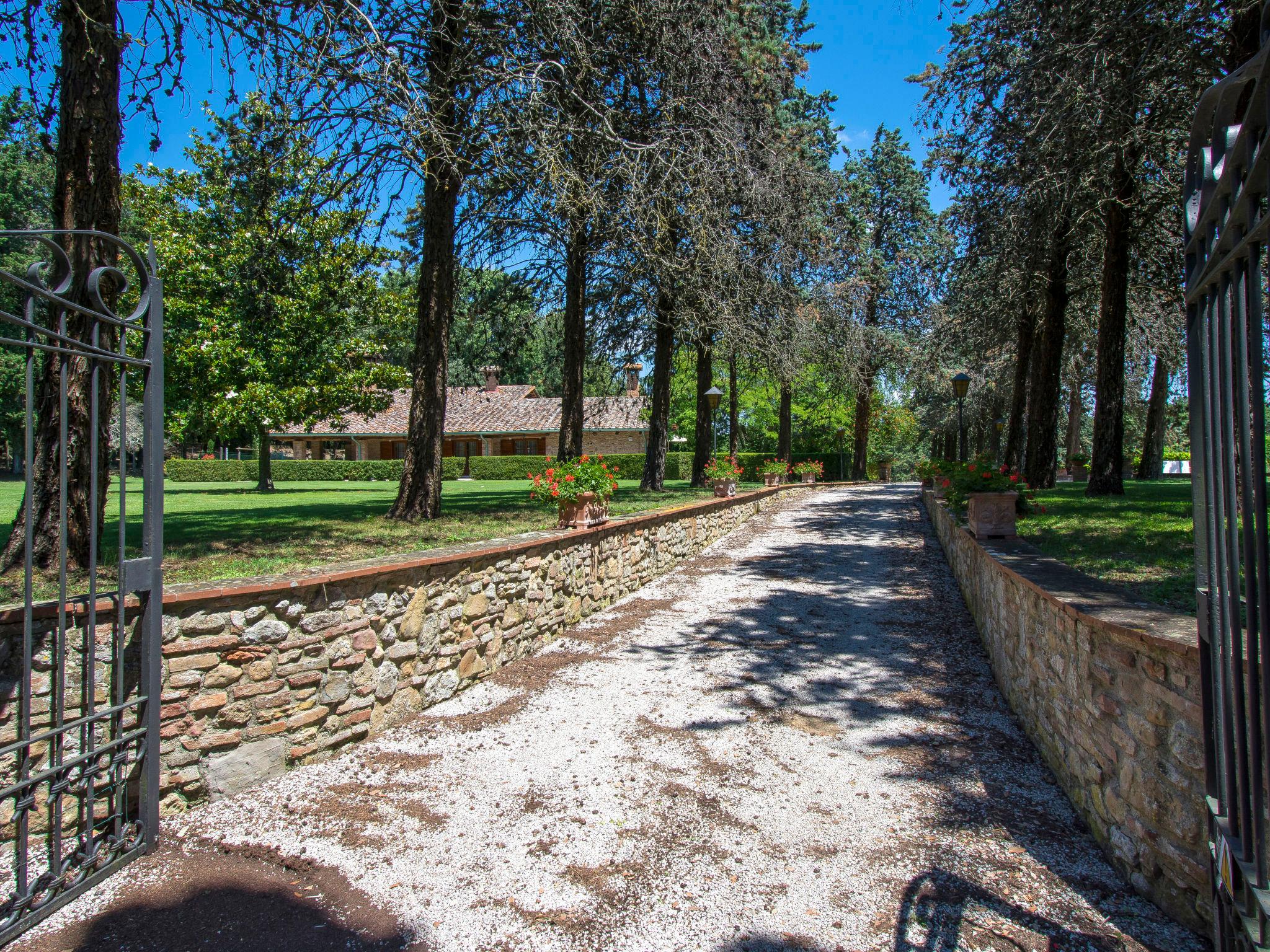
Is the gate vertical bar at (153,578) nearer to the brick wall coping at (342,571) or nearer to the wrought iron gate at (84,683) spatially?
the wrought iron gate at (84,683)

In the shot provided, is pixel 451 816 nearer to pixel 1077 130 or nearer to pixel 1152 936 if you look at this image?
pixel 1152 936

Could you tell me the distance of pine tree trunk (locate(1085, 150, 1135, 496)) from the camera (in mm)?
11188

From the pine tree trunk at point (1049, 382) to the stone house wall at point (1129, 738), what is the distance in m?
10.5

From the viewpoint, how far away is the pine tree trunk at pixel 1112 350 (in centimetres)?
1119

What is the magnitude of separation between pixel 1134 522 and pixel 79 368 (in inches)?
376

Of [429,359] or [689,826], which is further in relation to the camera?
[429,359]

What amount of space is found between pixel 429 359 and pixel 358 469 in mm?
30624

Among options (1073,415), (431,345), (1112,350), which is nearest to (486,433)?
(1073,415)

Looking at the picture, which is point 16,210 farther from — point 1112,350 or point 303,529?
point 1112,350

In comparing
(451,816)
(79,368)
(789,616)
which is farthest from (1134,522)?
(79,368)

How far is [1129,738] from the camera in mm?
2961

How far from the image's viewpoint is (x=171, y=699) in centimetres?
345

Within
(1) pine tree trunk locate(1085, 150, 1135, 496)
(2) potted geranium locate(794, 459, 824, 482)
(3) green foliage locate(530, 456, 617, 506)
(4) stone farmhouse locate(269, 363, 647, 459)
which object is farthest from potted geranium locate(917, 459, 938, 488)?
(4) stone farmhouse locate(269, 363, 647, 459)

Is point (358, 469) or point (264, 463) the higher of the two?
point (264, 463)
